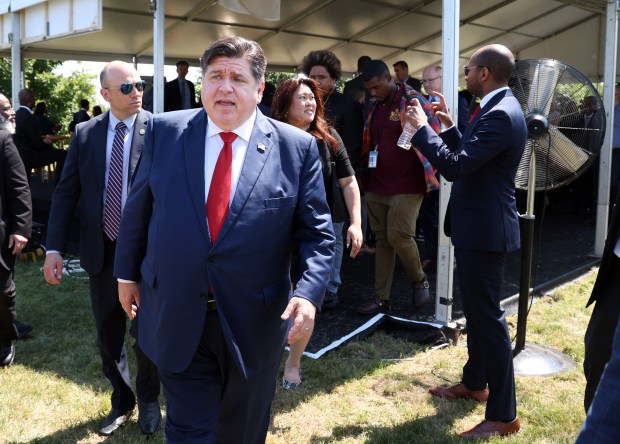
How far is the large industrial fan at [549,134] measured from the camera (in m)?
3.99

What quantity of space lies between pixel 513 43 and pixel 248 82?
10402 mm

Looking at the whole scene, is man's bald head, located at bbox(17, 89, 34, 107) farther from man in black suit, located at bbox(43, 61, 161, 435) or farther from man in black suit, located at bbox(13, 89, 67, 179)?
man in black suit, located at bbox(43, 61, 161, 435)

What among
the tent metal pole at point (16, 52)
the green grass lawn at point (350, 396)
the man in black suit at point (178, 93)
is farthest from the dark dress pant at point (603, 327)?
the tent metal pole at point (16, 52)

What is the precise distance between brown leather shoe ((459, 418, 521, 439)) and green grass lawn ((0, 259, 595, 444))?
4cm

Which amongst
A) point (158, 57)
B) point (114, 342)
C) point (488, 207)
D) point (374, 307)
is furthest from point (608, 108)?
point (114, 342)

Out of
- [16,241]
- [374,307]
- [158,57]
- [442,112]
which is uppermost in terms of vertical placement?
[158,57]

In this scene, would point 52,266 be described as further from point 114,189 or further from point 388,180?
point 388,180

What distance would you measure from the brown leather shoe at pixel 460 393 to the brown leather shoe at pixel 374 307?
1.36m

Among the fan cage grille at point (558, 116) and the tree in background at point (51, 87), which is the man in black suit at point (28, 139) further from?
the tree in background at point (51, 87)

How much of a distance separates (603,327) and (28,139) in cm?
876

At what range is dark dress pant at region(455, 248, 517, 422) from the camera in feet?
10.8

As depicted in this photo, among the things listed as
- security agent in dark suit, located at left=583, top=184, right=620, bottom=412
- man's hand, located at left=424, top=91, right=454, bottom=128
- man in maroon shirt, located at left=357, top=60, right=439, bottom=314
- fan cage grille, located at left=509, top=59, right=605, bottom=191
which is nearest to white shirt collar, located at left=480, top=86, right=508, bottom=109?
man's hand, located at left=424, top=91, right=454, bottom=128

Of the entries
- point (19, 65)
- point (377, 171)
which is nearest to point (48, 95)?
point (19, 65)

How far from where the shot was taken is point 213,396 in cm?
231
